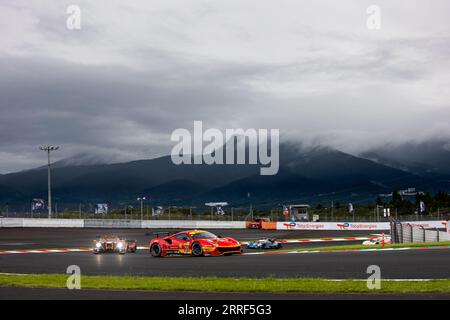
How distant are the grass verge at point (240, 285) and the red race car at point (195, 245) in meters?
11.3

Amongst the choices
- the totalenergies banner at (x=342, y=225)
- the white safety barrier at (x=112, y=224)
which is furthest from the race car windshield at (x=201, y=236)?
the totalenergies banner at (x=342, y=225)

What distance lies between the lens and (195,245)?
2966 cm

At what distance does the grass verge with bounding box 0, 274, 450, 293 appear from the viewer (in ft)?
46.9


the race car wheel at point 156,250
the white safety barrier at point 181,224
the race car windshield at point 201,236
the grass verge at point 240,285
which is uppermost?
the race car windshield at point 201,236

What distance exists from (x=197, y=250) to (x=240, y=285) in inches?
555

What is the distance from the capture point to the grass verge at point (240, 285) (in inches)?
562

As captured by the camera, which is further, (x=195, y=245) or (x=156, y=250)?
(x=156, y=250)

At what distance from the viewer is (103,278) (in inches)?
722

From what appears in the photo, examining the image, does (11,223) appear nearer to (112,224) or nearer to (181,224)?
(112,224)

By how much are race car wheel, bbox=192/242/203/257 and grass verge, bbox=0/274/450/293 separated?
11355 millimetres

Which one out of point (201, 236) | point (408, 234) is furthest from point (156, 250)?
point (408, 234)

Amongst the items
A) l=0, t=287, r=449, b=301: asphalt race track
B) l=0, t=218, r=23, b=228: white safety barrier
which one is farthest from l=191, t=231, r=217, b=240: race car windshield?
l=0, t=218, r=23, b=228: white safety barrier

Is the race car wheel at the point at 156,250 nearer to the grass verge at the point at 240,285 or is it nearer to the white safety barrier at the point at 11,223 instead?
the grass verge at the point at 240,285
